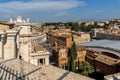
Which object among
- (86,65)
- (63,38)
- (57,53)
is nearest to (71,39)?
(63,38)

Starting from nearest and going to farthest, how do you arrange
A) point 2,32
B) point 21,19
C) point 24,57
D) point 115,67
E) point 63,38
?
point 2,32 < point 24,57 < point 21,19 < point 115,67 < point 63,38

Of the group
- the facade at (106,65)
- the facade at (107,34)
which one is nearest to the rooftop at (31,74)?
the facade at (106,65)

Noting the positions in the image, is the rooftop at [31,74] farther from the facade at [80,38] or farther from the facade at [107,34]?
the facade at [107,34]

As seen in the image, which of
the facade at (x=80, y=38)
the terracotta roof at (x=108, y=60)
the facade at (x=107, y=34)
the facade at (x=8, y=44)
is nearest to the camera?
the facade at (x=8, y=44)

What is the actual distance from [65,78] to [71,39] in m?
49.3

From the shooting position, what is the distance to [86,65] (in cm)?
3056

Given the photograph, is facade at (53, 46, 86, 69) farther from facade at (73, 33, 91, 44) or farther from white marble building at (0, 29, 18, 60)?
white marble building at (0, 29, 18, 60)

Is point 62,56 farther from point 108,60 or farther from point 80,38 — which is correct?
point 80,38

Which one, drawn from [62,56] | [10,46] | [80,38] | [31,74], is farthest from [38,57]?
[80,38]

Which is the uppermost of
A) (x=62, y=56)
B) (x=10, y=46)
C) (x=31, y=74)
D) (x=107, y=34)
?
(x=10, y=46)

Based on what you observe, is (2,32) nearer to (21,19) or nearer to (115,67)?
(21,19)

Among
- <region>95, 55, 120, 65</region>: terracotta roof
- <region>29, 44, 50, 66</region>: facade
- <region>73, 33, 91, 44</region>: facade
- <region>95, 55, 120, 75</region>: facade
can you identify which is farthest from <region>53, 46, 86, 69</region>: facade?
<region>73, 33, 91, 44</region>: facade

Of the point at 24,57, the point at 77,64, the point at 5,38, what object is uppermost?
the point at 5,38

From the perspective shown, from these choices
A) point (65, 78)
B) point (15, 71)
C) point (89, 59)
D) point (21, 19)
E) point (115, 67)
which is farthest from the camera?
point (89, 59)
